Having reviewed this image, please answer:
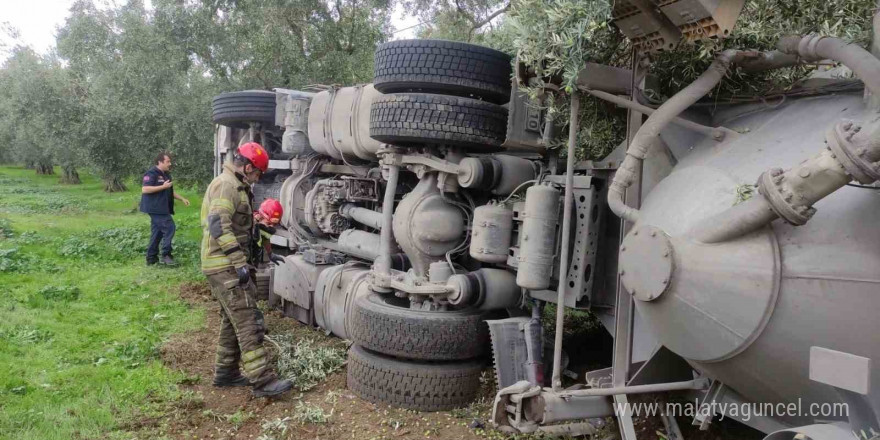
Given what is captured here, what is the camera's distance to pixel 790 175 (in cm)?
239

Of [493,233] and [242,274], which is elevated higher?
[493,233]

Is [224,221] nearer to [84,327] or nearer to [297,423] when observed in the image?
[297,423]

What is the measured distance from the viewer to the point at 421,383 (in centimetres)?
459

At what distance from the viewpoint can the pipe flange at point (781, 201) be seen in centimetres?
237

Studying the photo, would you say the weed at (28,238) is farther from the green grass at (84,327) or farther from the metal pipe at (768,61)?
the metal pipe at (768,61)

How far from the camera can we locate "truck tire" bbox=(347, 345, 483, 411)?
4594 millimetres

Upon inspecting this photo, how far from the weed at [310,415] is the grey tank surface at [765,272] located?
95.0 inches

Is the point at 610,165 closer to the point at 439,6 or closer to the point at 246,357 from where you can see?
the point at 246,357

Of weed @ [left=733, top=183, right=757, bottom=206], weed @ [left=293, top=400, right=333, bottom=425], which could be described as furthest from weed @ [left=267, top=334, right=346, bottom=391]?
weed @ [left=733, top=183, right=757, bottom=206]

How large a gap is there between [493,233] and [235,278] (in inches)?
79.9

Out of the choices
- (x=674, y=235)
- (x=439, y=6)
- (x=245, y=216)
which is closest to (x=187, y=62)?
(x=439, y=6)

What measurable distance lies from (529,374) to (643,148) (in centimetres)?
169

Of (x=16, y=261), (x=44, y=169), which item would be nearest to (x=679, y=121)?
(x=16, y=261)

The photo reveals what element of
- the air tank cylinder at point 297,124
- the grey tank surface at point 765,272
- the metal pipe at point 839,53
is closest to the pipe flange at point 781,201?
the grey tank surface at point 765,272
